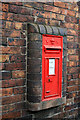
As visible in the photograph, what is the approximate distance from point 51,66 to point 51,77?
165 millimetres

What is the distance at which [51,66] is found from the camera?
2389 millimetres

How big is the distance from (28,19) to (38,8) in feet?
0.81

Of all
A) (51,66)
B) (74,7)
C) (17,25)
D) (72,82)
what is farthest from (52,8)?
(72,82)

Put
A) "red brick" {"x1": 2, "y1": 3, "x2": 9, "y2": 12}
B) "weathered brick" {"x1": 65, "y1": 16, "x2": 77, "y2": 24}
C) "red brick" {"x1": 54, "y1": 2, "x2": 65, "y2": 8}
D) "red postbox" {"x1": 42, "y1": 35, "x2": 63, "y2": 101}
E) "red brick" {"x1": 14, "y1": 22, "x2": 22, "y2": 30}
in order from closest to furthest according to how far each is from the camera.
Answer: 1. "red brick" {"x1": 2, "y1": 3, "x2": 9, "y2": 12}
2. "red brick" {"x1": 14, "y1": 22, "x2": 22, "y2": 30}
3. "red postbox" {"x1": 42, "y1": 35, "x2": 63, "y2": 101}
4. "red brick" {"x1": 54, "y1": 2, "x2": 65, "y2": 8}
5. "weathered brick" {"x1": 65, "y1": 16, "x2": 77, "y2": 24}

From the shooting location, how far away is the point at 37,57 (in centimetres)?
224

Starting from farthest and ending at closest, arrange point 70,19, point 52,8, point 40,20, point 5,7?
point 70,19, point 52,8, point 40,20, point 5,7

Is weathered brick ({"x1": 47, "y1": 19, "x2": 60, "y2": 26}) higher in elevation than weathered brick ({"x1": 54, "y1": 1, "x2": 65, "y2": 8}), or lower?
lower

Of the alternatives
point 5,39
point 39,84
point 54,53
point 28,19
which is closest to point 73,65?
point 54,53

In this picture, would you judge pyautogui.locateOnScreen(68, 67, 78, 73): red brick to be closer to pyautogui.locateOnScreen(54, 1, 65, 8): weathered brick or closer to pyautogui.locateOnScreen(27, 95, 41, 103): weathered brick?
pyautogui.locateOnScreen(27, 95, 41, 103): weathered brick

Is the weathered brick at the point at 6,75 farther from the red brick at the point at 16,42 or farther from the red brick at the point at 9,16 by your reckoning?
the red brick at the point at 9,16

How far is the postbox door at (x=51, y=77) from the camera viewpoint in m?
2.34

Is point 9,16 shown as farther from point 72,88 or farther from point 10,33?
point 72,88

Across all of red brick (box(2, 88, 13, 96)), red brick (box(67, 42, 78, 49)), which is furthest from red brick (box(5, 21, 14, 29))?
red brick (box(67, 42, 78, 49))

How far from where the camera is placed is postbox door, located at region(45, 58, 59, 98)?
2.34 m
